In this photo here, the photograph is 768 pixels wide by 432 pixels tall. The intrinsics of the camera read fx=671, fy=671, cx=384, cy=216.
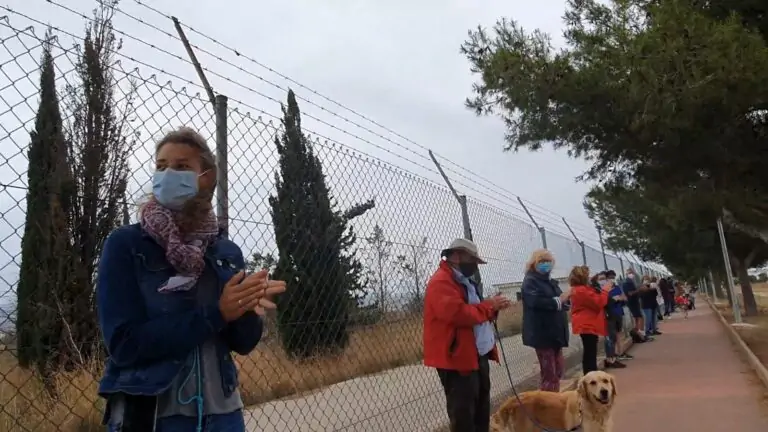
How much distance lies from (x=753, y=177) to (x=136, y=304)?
1082cm

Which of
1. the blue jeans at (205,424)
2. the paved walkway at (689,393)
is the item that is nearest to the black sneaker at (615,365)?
the paved walkway at (689,393)

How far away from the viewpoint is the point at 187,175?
2.04 meters

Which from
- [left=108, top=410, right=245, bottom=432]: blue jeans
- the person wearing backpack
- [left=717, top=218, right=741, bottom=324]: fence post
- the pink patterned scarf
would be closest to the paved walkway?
the person wearing backpack

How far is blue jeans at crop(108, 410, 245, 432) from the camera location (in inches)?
74.1

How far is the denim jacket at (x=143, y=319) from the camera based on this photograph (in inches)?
70.9

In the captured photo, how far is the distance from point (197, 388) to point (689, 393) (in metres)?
8.62

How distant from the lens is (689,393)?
29.4 ft

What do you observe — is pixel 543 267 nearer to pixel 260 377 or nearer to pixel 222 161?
pixel 260 377

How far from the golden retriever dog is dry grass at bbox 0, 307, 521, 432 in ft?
3.68

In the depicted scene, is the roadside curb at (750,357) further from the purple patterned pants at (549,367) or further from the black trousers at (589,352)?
the purple patterned pants at (549,367)

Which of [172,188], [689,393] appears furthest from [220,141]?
[689,393]

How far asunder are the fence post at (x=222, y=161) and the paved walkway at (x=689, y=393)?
5324 millimetres

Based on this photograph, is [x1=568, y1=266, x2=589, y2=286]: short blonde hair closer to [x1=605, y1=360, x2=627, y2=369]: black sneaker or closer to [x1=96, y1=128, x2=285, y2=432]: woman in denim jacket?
[x1=605, y1=360, x2=627, y2=369]: black sneaker

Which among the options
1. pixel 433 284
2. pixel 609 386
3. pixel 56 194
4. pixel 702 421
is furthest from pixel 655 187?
pixel 56 194
